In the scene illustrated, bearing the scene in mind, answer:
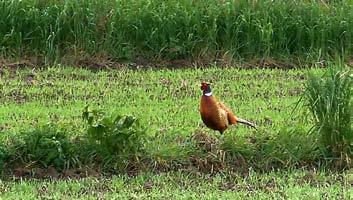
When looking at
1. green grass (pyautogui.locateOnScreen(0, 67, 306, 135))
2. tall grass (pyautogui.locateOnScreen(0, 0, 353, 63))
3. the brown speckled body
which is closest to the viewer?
the brown speckled body

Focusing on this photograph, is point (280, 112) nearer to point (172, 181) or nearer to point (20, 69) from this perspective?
point (172, 181)

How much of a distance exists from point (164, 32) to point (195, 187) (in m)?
4.99

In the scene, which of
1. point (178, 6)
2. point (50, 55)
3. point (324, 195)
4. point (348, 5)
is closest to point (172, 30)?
point (178, 6)

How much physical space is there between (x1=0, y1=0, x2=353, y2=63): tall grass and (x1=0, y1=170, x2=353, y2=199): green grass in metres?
4.49

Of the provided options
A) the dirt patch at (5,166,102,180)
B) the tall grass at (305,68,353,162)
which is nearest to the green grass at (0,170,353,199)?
the dirt patch at (5,166,102,180)

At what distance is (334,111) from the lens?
303 inches

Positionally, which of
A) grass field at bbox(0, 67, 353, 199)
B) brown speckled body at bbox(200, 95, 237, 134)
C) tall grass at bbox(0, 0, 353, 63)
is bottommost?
grass field at bbox(0, 67, 353, 199)

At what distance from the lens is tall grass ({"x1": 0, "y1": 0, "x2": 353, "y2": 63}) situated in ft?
38.5

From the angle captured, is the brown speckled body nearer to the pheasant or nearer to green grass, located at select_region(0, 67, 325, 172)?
the pheasant

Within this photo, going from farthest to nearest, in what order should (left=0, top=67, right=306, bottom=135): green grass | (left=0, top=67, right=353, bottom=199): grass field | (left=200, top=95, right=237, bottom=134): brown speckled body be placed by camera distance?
(left=0, top=67, right=306, bottom=135): green grass → (left=200, top=95, right=237, bottom=134): brown speckled body → (left=0, top=67, right=353, bottom=199): grass field

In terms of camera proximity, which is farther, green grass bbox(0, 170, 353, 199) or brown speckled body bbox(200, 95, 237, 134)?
brown speckled body bbox(200, 95, 237, 134)

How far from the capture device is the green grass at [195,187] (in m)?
6.78

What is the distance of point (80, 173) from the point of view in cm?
748

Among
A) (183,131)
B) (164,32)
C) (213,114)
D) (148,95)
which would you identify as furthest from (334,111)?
(164,32)
